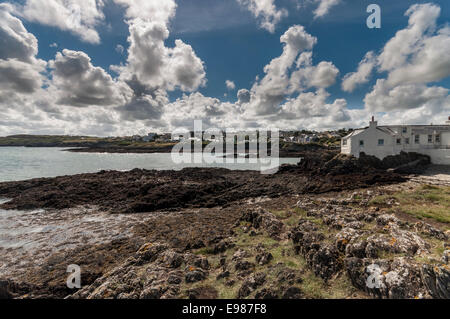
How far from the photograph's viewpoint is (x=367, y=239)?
19.4 feet

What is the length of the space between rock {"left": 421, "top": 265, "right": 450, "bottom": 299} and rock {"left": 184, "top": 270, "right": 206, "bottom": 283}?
554 cm

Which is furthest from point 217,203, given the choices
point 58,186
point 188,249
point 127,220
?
point 58,186

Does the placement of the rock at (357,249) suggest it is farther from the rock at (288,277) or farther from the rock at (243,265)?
the rock at (243,265)

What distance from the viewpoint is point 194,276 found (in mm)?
5941

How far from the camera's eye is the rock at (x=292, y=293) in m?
4.80

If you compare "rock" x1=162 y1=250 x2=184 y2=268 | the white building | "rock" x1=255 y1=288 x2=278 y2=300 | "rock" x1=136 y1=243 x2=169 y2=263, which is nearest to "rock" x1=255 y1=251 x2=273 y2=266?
"rock" x1=255 y1=288 x2=278 y2=300

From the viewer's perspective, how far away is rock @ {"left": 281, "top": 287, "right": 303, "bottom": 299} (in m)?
4.80

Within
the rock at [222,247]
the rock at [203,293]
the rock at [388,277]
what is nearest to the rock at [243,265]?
the rock at [203,293]

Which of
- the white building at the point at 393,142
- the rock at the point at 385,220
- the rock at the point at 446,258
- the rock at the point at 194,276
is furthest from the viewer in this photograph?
the white building at the point at 393,142

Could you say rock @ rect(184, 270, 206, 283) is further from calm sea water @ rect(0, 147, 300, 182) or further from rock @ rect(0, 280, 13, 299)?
calm sea water @ rect(0, 147, 300, 182)

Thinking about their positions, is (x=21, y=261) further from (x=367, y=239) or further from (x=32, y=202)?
(x=367, y=239)

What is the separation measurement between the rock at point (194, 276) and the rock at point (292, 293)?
2.50m

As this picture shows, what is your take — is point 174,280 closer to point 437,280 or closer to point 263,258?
point 263,258
